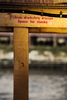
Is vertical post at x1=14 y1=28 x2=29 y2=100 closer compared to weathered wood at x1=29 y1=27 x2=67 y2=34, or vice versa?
vertical post at x1=14 y1=28 x2=29 y2=100

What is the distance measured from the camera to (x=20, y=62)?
6152 millimetres

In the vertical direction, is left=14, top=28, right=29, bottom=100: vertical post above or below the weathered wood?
below

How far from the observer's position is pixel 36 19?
19.9 feet

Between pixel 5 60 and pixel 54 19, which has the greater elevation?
pixel 54 19

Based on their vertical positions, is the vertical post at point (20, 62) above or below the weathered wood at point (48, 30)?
below

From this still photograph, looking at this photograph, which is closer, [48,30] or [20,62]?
[20,62]

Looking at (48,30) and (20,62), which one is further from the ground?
(48,30)

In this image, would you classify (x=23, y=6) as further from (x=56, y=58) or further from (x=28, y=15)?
(x=56, y=58)

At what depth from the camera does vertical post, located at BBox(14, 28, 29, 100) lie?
20.0 feet

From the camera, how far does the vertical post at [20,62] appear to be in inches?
241

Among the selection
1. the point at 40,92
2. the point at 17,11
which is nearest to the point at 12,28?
the point at 17,11

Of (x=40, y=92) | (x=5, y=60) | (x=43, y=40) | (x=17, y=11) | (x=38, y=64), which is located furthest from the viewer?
(x=43, y=40)

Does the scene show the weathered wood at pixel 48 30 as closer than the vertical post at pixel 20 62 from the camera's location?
No

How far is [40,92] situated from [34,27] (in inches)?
217
